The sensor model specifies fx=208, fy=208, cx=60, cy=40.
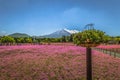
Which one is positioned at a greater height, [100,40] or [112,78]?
[100,40]

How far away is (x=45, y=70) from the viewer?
18.9 metres

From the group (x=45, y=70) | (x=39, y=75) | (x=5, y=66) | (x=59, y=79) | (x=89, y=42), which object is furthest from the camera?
(x=5, y=66)

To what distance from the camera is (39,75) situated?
17156 millimetres

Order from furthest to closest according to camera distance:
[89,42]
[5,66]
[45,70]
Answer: [5,66]
[45,70]
[89,42]

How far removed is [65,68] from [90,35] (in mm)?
11020

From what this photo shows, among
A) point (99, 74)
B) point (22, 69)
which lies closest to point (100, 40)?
point (99, 74)

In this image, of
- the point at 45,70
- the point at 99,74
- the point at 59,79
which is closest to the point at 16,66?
the point at 45,70

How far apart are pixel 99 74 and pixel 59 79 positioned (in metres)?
3.67

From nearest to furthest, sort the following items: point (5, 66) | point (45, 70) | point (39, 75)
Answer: point (39, 75) < point (45, 70) < point (5, 66)

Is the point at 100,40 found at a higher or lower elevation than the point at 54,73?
higher

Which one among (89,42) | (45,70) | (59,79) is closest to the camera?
(89,42)

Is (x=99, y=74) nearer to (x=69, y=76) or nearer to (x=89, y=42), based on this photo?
(x=69, y=76)

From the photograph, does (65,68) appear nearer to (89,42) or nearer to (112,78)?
(112,78)

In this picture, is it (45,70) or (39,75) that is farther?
(45,70)
